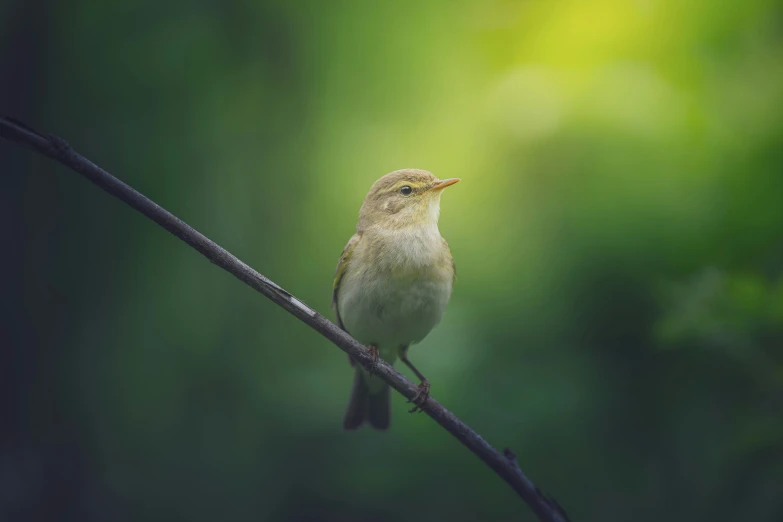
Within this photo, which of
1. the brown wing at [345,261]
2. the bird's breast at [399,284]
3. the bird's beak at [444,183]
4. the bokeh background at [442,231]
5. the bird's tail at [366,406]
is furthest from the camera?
the bird's tail at [366,406]

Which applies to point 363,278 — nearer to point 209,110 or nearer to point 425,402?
point 425,402

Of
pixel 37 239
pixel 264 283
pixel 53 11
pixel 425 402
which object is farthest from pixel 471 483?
pixel 53 11

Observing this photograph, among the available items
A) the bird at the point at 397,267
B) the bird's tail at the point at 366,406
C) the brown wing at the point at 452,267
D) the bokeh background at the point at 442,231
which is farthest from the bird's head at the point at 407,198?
the bird's tail at the point at 366,406

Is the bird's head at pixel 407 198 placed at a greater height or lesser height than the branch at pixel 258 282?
greater

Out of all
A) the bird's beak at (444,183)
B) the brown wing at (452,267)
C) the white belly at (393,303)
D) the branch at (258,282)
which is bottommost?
the branch at (258,282)

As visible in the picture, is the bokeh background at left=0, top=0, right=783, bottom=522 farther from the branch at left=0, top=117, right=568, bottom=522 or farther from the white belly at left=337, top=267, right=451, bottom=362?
the branch at left=0, top=117, right=568, bottom=522

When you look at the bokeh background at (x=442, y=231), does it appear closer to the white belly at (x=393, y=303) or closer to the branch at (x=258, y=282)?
the white belly at (x=393, y=303)

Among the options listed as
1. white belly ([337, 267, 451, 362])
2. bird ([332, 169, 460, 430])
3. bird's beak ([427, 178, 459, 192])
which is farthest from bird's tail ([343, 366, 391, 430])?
bird's beak ([427, 178, 459, 192])

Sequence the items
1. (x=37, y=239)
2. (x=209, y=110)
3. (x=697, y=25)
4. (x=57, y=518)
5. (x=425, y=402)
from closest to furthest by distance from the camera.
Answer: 1. (x=425, y=402)
2. (x=697, y=25)
3. (x=57, y=518)
4. (x=37, y=239)
5. (x=209, y=110)
